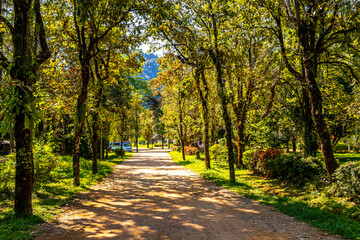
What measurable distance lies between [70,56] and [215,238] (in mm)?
11172

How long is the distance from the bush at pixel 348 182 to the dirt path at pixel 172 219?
6.22ft

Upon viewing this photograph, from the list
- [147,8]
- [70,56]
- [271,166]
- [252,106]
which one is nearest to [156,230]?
[271,166]

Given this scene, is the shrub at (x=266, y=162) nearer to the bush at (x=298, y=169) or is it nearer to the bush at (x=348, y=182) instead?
the bush at (x=298, y=169)

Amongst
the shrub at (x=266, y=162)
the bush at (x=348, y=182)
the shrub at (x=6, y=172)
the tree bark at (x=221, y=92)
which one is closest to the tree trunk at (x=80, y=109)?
the shrub at (x=6, y=172)

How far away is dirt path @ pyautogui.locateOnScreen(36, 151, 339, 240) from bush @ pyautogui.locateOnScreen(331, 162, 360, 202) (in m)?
1.89

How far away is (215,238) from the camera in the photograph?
4578mm

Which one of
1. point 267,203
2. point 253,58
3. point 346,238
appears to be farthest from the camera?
point 253,58

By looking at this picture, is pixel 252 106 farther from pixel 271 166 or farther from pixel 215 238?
pixel 215 238

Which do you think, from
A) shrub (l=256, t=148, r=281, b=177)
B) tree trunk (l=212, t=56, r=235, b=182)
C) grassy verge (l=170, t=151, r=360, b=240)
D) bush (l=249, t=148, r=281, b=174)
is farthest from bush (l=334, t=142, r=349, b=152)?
grassy verge (l=170, t=151, r=360, b=240)

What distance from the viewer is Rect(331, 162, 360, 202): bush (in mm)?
6158

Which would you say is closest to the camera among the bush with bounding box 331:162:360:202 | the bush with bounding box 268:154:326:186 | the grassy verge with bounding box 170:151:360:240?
the grassy verge with bounding box 170:151:360:240

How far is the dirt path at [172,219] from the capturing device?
4816mm

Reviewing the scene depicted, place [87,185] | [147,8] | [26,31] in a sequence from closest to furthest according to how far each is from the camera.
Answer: [26,31]
[147,8]
[87,185]

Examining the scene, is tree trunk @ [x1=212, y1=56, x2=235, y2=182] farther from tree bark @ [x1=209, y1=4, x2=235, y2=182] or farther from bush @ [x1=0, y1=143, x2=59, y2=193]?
bush @ [x1=0, y1=143, x2=59, y2=193]
